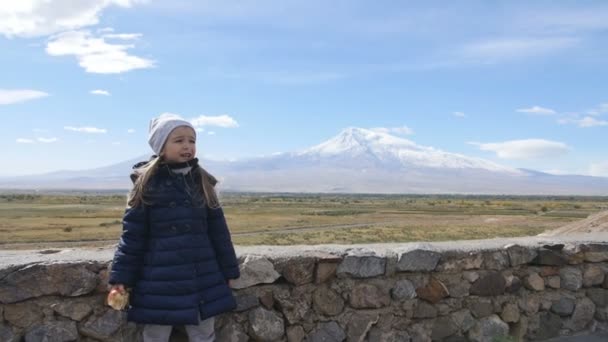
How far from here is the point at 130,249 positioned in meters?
2.95

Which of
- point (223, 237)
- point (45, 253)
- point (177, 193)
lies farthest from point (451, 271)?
point (45, 253)

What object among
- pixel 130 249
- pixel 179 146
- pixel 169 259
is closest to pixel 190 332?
pixel 169 259

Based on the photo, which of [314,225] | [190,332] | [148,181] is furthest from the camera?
[314,225]

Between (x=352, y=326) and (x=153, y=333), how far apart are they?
1304 mm

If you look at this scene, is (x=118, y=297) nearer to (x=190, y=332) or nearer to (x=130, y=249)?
(x=130, y=249)

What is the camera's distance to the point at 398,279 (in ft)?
13.1

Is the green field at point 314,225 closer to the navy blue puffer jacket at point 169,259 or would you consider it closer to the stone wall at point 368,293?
the stone wall at point 368,293

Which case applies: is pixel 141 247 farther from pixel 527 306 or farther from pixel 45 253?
pixel 527 306

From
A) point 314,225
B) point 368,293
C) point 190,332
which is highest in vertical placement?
point 368,293

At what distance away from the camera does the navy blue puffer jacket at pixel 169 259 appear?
2953 mm

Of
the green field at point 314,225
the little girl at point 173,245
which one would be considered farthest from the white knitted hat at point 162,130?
the green field at point 314,225

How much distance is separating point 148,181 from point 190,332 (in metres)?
0.81

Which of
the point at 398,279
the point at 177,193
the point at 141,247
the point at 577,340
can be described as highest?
the point at 177,193

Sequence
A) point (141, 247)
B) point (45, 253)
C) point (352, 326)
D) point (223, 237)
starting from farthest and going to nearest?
1. point (352, 326)
2. point (45, 253)
3. point (223, 237)
4. point (141, 247)
